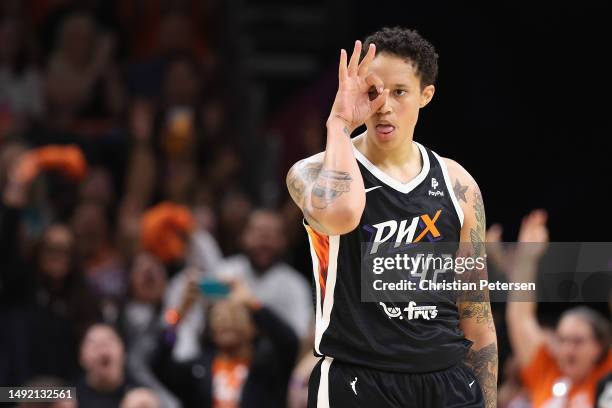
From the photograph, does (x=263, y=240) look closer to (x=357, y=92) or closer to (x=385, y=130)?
(x=385, y=130)

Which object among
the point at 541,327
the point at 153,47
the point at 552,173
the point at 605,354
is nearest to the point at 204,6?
the point at 153,47

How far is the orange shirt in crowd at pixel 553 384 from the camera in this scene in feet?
24.9

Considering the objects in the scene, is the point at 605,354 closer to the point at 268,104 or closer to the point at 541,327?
the point at 541,327

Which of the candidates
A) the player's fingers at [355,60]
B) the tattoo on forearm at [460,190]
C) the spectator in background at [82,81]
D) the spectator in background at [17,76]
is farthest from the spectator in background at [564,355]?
the spectator in background at [17,76]

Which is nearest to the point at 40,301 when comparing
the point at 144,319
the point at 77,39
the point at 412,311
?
the point at 144,319

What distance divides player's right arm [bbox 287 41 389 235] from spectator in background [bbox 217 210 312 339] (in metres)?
4.61

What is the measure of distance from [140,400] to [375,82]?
11.8ft

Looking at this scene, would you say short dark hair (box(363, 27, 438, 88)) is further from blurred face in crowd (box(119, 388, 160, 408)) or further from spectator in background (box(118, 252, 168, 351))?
spectator in background (box(118, 252, 168, 351))

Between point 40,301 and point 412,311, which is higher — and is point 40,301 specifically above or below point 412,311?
above

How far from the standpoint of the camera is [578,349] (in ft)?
25.0

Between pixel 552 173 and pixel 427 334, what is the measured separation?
17.8ft

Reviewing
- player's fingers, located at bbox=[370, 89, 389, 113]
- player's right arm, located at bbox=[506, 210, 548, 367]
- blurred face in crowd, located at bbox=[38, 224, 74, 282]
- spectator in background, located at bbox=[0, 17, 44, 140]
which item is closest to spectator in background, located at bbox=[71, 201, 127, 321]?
blurred face in crowd, located at bbox=[38, 224, 74, 282]

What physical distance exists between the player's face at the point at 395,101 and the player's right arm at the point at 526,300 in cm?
170

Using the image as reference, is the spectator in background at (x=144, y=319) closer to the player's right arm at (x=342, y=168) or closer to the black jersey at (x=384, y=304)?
the black jersey at (x=384, y=304)
